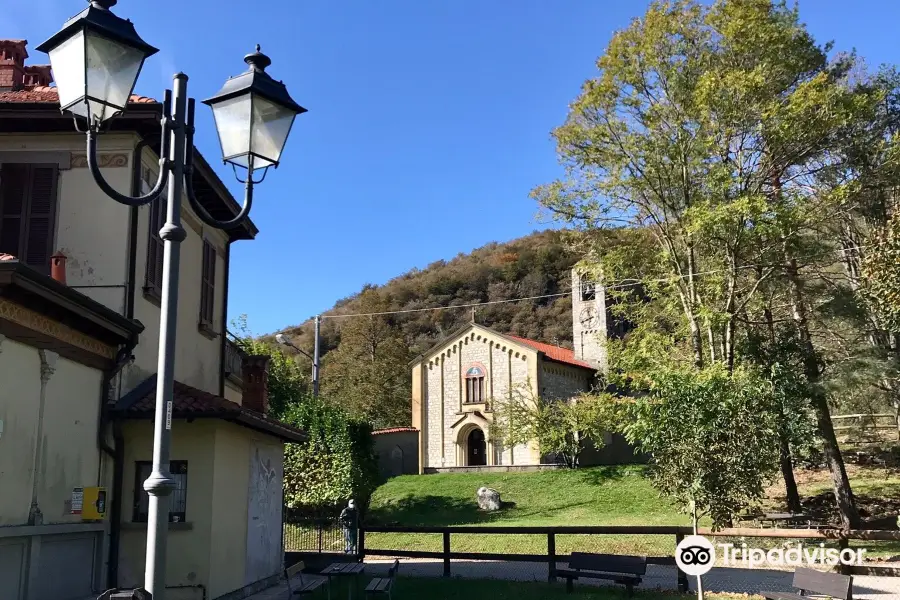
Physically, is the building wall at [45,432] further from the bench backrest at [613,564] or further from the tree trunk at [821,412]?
the tree trunk at [821,412]

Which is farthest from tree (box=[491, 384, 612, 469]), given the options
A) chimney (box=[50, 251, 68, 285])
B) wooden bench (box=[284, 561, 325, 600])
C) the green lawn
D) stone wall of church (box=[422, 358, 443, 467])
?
chimney (box=[50, 251, 68, 285])

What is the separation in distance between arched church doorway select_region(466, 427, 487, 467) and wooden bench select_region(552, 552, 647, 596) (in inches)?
1258

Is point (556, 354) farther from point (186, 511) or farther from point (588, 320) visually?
point (186, 511)

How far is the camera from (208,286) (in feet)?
48.7

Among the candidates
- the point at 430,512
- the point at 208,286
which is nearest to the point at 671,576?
the point at 208,286

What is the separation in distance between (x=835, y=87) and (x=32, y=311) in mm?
20856

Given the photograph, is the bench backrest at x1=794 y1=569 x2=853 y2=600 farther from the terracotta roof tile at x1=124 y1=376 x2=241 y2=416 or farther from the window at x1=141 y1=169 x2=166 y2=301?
the window at x1=141 y1=169 x2=166 y2=301

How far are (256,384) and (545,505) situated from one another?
19.3 metres

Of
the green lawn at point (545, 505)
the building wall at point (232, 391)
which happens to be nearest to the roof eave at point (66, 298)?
the building wall at point (232, 391)

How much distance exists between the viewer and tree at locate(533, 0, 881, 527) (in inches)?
830

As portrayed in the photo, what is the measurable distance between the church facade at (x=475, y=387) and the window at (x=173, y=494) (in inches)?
1261

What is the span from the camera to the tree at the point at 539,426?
122 feet

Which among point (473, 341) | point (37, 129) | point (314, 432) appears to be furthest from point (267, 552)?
point (473, 341)

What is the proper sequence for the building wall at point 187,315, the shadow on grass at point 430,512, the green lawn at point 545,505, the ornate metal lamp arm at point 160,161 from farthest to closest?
the shadow on grass at point 430,512 → the green lawn at point 545,505 → the building wall at point 187,315 → the ornate metal lamp arm at point 160,161
